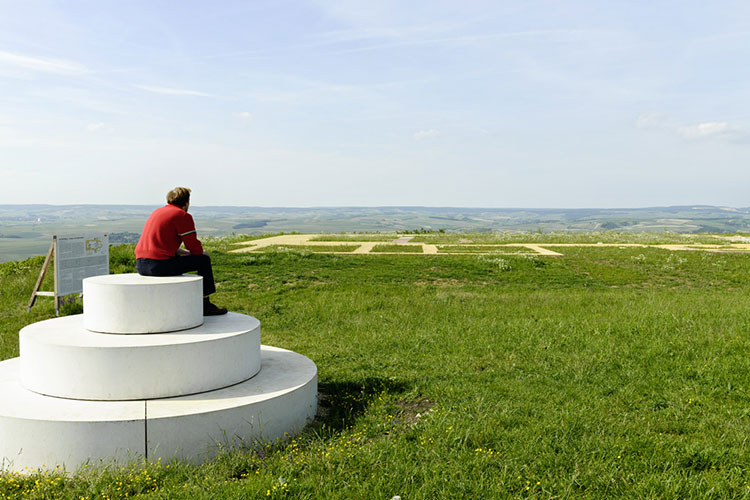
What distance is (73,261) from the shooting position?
1223 cm

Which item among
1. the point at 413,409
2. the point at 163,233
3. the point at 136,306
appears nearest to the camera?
the point at 136,306

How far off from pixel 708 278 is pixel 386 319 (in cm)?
1119

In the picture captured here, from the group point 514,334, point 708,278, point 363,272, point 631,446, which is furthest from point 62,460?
point 708,278

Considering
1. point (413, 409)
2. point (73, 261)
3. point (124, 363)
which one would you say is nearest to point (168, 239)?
point (124, 363)

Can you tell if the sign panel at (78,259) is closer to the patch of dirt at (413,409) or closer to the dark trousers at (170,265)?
the dark trousers at (170,265)

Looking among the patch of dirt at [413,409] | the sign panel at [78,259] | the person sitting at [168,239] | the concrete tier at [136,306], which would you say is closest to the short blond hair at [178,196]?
the person sitting at [168,239]

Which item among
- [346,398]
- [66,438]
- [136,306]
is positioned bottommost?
[346,398]

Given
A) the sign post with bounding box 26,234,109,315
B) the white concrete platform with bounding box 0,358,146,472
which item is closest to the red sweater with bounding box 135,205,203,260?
the white concrete platform with bounding box 0,358,146,472

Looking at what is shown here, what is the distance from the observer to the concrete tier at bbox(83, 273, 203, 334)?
17.3ft

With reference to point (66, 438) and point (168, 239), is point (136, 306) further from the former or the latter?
point (66, 438)

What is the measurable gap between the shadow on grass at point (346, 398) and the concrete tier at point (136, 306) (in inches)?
69.1

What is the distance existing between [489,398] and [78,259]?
10.4m

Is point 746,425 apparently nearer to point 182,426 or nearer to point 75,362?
point 182,426

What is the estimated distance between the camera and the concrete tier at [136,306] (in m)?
5.28
